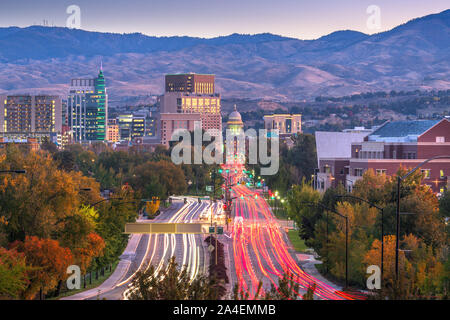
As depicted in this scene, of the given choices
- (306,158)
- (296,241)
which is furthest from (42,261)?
(306,158)

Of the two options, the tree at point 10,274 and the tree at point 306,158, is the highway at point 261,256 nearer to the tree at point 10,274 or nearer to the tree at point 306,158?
the tree at point 10,274

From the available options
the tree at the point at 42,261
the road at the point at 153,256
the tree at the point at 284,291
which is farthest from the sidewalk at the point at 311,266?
the tree at the point at 284,291

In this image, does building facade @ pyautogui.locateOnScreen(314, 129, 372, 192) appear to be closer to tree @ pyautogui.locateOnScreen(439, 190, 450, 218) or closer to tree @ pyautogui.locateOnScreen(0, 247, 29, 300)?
tree @ pyautogui.locateOnScreen(439, 190, 450, 218)

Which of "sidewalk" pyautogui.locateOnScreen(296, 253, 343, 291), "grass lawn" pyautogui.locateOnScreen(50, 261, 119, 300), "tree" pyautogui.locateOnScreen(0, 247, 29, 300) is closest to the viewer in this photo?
"tree" pyautogui.locateOnScreen(0, 247, 29, 300)

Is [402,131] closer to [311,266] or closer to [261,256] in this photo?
[261,256]

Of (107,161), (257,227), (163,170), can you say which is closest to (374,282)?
(257,227)

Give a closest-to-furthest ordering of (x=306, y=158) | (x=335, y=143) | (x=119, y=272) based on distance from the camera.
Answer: (x=119, y=272), (x=335, y=143), (x=306, y=158)

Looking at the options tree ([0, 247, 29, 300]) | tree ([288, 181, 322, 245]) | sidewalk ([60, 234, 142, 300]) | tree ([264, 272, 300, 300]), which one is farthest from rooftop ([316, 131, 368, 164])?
tree ([264, 272, 300, 300])
